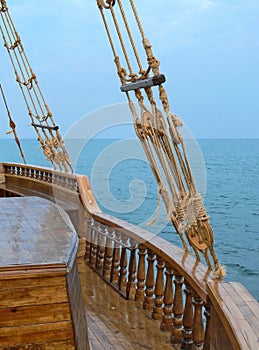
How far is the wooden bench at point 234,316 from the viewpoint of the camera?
165cm

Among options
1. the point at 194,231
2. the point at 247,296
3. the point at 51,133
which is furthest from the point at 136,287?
the point at 51,133

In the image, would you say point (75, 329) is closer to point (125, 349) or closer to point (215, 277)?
point (215, 277)

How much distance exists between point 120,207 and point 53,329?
2.14 metres

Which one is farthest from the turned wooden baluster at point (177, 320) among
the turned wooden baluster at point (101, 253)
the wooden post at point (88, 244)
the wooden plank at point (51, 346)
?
the wooden post at point (88, 244)

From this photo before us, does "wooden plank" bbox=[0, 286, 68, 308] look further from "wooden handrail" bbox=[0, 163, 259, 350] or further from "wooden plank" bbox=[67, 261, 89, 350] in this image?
"wooden handrail" bbox=[0, 163, 259, 350]

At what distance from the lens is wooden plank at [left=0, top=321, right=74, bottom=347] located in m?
2.12

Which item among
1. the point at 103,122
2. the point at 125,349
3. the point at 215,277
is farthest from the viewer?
the point at 103,122

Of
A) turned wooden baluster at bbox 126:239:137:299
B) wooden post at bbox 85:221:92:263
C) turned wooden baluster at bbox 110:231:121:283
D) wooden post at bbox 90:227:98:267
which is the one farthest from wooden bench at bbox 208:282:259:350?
wooden post at bbox 85:221:92:263

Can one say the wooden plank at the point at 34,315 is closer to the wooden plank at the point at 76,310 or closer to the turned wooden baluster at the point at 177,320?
the wooden plank at the point at 76,310

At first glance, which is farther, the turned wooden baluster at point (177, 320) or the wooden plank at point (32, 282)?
the turned wooden baluster at point (177, 320)

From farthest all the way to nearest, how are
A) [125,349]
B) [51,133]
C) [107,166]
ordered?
[51,133] → [107,166] → [125,349]

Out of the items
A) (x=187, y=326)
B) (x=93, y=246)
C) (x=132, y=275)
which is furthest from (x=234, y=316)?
(x=93, y=246)

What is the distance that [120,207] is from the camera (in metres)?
4.27

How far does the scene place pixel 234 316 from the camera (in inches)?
70.6
